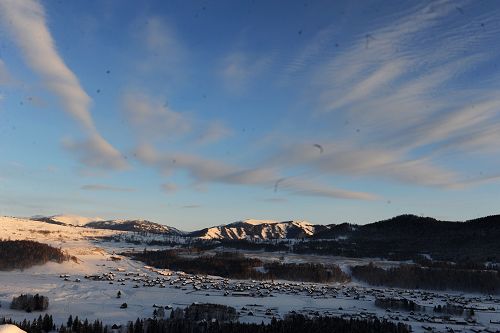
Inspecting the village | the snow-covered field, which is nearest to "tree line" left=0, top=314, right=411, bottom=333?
the snow-covered field

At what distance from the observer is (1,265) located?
3108 inches

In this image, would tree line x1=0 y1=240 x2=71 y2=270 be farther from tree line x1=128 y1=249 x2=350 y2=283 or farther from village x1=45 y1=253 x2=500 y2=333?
tree line x1=128 y1=249 x2=350 y2=283

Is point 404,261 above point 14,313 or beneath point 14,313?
above

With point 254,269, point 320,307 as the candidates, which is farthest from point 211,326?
point 254,269

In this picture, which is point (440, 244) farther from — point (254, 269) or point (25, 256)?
point (25, 256)

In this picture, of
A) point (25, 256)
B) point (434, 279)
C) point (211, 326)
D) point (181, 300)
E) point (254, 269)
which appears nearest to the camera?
point (211, 326)

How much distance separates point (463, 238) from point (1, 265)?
143689 millimetres

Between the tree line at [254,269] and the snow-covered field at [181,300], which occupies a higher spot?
the tree line at [254,269]

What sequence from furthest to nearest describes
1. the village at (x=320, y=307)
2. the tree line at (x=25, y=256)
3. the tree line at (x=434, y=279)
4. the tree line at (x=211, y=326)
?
the tree line at (x=434, y=279), the tree line at (x=25, y=256), the village at (x=320, y=307), the tree line at (x=211, y=326)

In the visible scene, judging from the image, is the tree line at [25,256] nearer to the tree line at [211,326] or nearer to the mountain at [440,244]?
the tree line at [211,326]

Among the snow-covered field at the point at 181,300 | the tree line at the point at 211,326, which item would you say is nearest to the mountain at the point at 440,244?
the snow-covered field at the point at 181,300

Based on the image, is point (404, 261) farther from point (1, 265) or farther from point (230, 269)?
point (1, 265)

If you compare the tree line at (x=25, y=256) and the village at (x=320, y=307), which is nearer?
the village at (x=320, y=307)

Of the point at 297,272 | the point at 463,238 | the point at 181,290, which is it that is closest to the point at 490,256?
the point at 463,238
